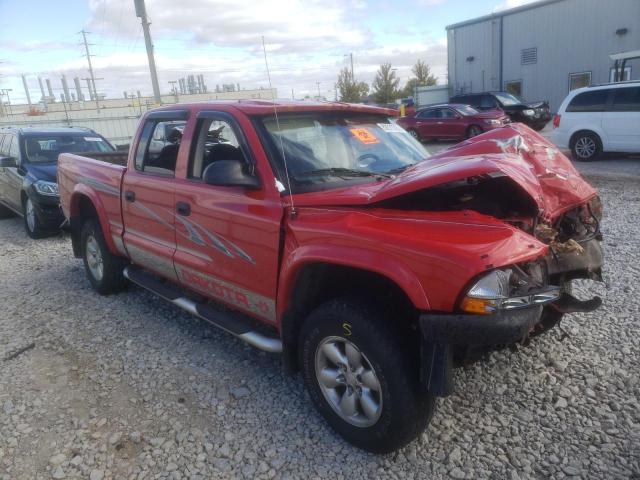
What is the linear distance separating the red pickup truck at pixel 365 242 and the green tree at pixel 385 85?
40.9 meters

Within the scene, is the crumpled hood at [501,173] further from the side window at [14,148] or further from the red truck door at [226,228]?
the side window at [14,148]

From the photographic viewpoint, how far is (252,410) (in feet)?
10.5

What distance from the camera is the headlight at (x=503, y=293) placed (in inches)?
86.0

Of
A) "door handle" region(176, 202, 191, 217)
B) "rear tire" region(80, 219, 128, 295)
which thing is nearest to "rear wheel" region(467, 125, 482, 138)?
"rear tire" region(80, 219, 128, 295)

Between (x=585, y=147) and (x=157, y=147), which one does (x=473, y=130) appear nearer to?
(x=585, y=147)

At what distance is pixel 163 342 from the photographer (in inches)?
164

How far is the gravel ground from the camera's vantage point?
267 centimetres

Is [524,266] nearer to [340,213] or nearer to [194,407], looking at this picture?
[340,213]

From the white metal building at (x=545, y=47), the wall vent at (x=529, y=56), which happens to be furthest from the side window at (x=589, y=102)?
the wall vent at (x=529, y=56)

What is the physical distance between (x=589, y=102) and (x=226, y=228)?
11770 millimetres

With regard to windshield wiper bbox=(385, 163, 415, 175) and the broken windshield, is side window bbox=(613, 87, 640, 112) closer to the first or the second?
the broken windshield

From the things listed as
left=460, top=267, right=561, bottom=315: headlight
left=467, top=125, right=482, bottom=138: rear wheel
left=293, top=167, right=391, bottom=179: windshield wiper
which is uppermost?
left=293, top=167, right=391, bottom=179: windshield wiper

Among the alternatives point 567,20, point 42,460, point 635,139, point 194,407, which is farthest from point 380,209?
point 567,20

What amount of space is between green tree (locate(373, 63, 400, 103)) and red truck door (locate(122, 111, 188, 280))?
40822 mm
